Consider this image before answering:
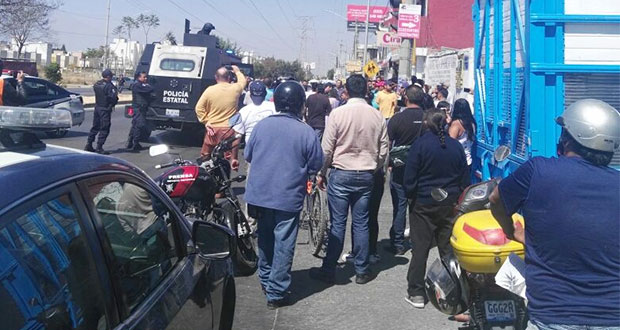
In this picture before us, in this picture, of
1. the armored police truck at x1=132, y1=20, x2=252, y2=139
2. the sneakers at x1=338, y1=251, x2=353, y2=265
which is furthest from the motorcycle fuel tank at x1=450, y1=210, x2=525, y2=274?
the armored police truck at x1=132, y1=20, x2=252, y2=139

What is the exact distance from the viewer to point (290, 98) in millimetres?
5320

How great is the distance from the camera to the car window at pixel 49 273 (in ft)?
6.01

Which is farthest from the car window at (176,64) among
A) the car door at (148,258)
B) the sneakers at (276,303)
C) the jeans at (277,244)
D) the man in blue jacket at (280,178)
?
the car door at (148,258)

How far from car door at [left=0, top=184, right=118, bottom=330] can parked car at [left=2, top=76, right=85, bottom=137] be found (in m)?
14.3

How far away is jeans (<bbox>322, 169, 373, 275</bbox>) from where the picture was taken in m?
5.86

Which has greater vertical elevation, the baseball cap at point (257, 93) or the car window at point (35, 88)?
the car window at point (35, 88)

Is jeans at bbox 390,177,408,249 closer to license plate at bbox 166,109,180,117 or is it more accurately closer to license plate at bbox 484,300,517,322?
license plate at bbox 484,300,517,322

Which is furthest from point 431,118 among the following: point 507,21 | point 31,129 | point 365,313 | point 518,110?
point 31,129

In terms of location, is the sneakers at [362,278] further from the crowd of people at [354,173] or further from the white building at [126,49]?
the white building at [126,49]

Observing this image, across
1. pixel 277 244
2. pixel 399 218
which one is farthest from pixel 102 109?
pixel 277 244

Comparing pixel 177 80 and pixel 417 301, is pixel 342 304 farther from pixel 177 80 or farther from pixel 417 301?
pixel 177 80

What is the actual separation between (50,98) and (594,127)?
16149 mm

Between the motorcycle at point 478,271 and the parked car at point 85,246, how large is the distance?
141cm

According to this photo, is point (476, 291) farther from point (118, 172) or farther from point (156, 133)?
point (156, 133)
